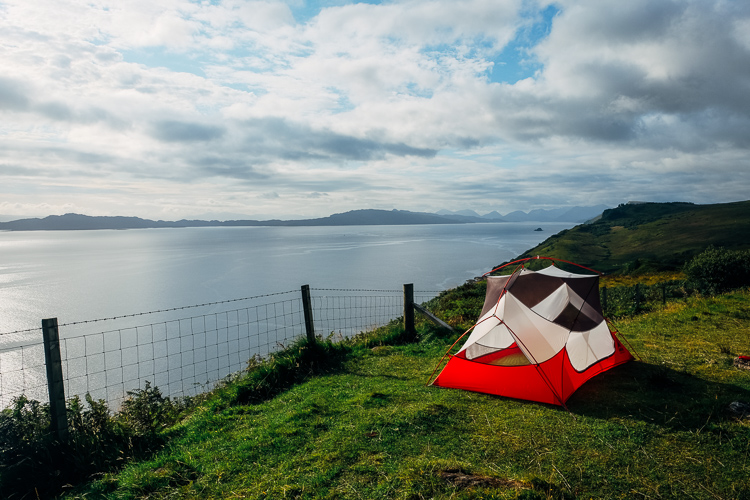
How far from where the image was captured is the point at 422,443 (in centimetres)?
542

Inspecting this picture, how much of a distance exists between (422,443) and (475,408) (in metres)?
1.59

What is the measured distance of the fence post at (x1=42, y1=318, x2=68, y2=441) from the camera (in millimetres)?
5754

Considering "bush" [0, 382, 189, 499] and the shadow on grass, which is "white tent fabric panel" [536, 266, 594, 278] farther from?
"bush" [0, 382, 189, 499]

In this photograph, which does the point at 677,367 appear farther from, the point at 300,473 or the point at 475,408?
the point at 300,473

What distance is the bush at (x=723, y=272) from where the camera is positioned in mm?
18375

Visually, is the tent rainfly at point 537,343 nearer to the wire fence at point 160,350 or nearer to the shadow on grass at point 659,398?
the shadow on grass at point 659,398

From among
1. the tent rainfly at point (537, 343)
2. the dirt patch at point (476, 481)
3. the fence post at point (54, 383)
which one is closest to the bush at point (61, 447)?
the fence post at point (54, 383)

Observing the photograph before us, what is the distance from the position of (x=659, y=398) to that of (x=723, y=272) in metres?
16.2

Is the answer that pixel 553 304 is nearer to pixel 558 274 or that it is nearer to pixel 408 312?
pixel 558 274

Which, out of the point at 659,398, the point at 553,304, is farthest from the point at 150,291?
the point at 659,398

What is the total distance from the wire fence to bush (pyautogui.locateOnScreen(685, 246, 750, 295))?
563 inches

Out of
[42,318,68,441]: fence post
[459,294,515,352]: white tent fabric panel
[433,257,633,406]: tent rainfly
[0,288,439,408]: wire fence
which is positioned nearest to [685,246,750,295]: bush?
[433,257,633,406]: tent rainfly

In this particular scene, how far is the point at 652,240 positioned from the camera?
291 feet

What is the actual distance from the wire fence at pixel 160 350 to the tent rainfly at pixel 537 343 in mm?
7396
